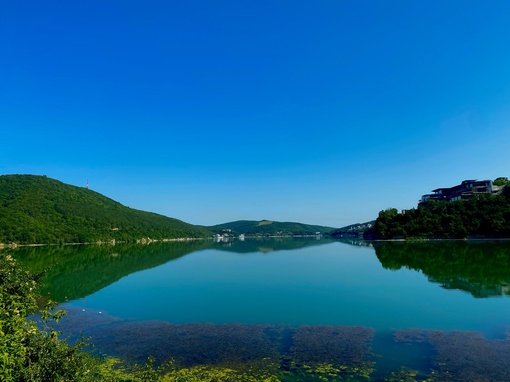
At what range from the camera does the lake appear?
1458 centimetres

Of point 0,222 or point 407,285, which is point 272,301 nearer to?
point 407,285

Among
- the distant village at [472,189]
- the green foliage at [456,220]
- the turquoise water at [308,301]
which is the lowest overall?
the turquoise water at [308,301]

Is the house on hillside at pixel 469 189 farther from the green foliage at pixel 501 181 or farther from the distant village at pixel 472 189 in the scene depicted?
the green foliage at pixel 501 181

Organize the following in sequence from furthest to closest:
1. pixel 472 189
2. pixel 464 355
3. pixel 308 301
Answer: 1. pixel 472 189
2. pixel 308 301
3. pixel 464 355

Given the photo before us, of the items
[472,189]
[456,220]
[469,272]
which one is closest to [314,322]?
[469,272]

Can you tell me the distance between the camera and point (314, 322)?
22.0 meters

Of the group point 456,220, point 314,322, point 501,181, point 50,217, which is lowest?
point 314,322

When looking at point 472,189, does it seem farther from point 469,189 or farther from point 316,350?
point 316,350

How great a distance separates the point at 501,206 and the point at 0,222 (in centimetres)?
16857

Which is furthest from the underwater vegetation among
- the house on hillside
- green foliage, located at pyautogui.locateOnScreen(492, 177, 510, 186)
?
green foliage, located at pyautogui.locateOnScreen(492, 177, 510, 186)

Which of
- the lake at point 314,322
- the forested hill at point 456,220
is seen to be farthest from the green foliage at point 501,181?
the lake at point 314,322

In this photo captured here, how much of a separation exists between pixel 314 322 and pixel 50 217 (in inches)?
6129

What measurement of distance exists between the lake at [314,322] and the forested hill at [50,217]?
9477cm

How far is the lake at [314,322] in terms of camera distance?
1458 centimetres
